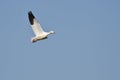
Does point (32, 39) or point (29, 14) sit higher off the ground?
point (29, 14)

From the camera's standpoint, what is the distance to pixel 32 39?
38469 mm

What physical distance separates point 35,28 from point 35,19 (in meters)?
1.45

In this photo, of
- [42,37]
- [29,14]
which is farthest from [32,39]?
[29,14]

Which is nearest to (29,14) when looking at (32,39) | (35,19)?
(35,19)

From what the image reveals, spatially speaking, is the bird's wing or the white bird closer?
the white bird

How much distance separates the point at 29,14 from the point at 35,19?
49.2 inches

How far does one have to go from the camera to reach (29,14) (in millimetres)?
40344

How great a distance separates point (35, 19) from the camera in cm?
4034

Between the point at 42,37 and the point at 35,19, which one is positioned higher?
the point at 35,19

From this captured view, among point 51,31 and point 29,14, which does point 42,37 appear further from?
point 29,14

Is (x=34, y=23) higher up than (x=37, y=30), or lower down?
higher up

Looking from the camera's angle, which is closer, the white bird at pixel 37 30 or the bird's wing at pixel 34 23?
the white bird at pixel 37 30

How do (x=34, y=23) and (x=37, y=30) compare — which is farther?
(x=34, y=23)

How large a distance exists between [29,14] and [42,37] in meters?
4.57
